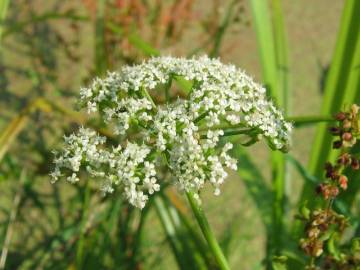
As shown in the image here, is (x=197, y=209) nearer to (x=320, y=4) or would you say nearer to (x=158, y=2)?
(x=158, y=2)

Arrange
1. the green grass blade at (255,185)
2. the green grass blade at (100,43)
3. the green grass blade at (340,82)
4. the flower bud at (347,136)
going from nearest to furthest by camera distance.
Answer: the flower bud at (347,136)
the green grass blade at (340,82)
the green grass blade at (255,185)
the green grass blade at (100,43)

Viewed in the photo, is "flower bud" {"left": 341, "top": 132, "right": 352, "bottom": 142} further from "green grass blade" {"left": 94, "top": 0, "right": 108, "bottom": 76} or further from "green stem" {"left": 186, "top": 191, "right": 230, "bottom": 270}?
"green grass blade" {"left": 94, "top": 0, "right": 108, "bottom": 76}

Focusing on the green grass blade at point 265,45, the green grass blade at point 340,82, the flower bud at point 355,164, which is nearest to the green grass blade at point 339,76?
the green grass blade at point 340,82

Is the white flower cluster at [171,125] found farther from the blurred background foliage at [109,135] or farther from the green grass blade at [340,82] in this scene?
the green grass blade at [340,82]

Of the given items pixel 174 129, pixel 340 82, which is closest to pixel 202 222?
pixel 174 129

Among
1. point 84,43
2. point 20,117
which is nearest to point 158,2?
point 84,43

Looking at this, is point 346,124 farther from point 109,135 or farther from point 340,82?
point 109,135

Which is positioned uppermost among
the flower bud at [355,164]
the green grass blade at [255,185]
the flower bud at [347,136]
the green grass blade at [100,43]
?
the green grass blade at [100,43]
